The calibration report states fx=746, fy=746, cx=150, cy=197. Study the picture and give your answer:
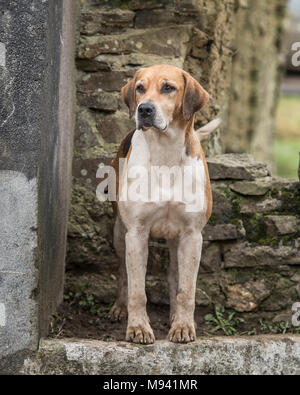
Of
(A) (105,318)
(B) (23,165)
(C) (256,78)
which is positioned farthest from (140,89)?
(C) (256,78)

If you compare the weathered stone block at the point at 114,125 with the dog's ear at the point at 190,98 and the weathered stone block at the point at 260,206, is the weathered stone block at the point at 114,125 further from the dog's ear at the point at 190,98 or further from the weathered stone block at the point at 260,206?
the dog's ear at the point at 190,98

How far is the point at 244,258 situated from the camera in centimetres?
499

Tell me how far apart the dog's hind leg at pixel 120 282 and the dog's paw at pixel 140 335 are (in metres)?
0.68

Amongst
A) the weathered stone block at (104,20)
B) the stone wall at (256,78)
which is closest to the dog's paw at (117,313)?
the weathered stone block at (104,20)

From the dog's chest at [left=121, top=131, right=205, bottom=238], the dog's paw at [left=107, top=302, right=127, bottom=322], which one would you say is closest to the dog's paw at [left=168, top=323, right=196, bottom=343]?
the dog's chest at [left=121, top=131, right=205, bottom=238]

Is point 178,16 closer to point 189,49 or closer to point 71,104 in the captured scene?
point 189,49

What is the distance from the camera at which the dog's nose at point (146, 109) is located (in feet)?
12.7

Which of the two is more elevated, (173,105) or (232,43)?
(232,43)

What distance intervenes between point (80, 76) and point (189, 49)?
81 cm

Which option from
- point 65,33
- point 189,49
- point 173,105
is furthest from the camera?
point 189,49

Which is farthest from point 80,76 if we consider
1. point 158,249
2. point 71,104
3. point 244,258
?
point 244,258

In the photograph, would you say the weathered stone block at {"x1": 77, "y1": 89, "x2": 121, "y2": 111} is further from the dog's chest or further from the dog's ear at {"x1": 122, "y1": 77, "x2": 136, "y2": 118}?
the dog's chest

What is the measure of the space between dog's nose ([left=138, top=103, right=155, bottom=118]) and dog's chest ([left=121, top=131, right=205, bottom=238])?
286 mm

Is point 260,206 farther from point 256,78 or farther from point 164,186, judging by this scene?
point 256,78
